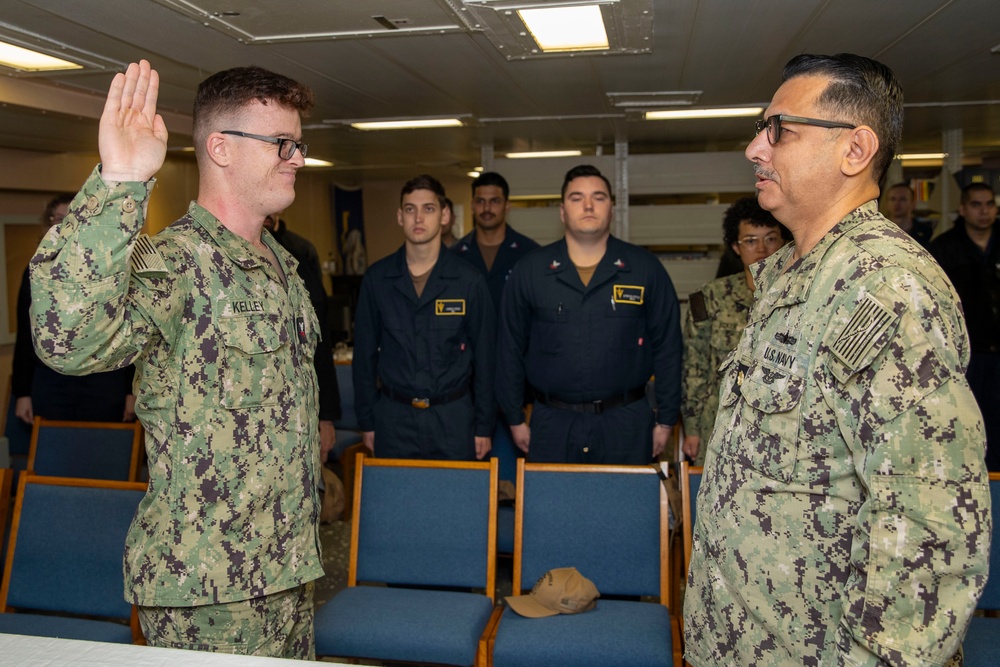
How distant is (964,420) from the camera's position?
46.6 inches

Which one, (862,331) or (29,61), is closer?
(862,331)

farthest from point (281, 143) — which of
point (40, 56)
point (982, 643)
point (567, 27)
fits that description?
point (40, 56)

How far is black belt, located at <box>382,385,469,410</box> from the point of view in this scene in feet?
11.5

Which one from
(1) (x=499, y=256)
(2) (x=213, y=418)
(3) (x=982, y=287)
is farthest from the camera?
(1) (x=499, y=256)

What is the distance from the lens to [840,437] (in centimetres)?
129

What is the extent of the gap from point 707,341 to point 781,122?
218cm

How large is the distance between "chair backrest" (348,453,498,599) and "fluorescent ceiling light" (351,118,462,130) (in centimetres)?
387

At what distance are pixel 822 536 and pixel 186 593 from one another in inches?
47.5

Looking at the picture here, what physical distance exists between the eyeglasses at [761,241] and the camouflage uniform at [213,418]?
7.86 feet

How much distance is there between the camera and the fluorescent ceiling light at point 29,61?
3776mm

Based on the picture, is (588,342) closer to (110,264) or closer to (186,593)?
(186,593)

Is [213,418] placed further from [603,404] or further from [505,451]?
[505,451]

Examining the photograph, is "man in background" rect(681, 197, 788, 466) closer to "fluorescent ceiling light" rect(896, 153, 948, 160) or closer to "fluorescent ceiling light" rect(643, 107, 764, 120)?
"fluorescent ceiling light" rect(643, 107, 764, 120)

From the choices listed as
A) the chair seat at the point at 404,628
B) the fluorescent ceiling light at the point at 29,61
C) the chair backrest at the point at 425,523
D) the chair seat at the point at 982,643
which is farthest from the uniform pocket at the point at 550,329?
the fluorescent ceiling light at the point at 29,61
